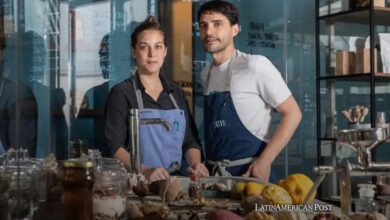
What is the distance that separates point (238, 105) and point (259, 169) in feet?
1.40

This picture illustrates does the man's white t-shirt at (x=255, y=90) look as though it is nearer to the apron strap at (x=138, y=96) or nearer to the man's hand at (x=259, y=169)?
the man's hand at (x=259, y=169)

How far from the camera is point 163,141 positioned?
9.67 ft

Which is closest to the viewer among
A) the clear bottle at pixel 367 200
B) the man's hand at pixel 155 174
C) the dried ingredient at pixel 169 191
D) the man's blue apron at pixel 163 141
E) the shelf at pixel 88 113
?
the clear bottle at pixel 367 200

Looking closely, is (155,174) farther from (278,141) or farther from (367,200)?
(278,141)

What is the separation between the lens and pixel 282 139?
9.19 feet

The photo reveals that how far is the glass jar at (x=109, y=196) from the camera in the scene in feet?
3.78

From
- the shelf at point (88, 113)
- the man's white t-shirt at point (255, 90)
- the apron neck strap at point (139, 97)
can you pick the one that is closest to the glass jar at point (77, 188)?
the apron neck strap at point (139, 97)

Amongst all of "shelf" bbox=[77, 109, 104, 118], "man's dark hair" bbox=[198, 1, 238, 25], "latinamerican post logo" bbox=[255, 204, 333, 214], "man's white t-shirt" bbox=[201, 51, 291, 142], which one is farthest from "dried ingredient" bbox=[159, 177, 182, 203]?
"shelf" bbox=[77, 109, 104, 118]

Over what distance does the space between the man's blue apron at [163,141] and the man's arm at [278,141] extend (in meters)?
0.40

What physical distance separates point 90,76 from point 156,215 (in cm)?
240

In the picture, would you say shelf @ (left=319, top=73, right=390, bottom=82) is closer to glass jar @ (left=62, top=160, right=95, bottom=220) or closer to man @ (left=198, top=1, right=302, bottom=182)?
man @ (left=198, top=1, right=302, bottom=182)

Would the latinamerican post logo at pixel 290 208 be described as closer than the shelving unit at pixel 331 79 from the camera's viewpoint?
Yes

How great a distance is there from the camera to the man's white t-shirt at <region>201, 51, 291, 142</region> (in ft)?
9.35

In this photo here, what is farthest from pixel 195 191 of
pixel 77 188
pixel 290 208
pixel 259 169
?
pixel 259 169
